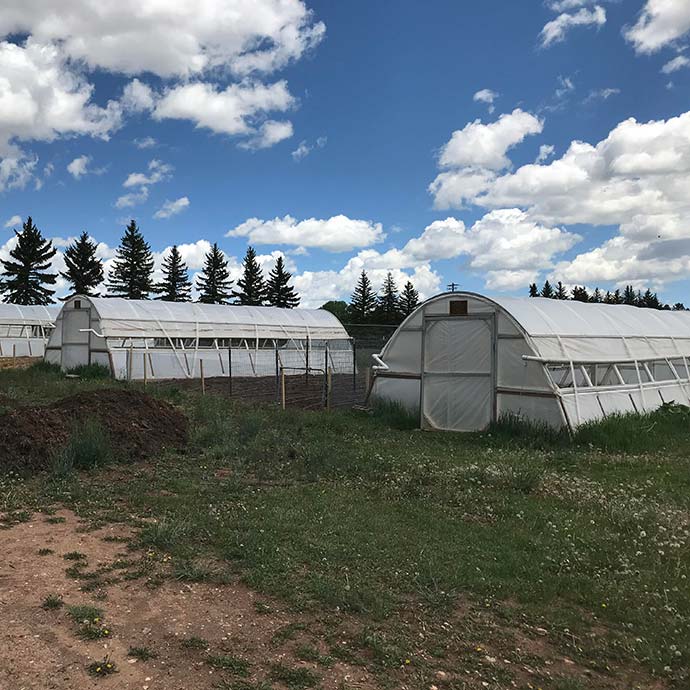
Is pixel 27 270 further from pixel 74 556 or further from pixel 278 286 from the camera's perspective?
pixel 74 556

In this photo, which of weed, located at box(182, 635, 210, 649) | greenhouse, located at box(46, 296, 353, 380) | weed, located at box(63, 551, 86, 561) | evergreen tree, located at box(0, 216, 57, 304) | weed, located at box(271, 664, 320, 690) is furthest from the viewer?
evergreen tree, located at box(0, 216, 57, 304)

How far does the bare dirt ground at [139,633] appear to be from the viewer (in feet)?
→ 11.9

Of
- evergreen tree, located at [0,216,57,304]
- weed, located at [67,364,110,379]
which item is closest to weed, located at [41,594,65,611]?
weed, located at [67,364,110,379]

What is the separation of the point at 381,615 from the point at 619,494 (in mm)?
4839

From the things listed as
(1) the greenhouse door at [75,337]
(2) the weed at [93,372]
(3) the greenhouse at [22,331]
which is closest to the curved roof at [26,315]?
(3) the greenhouse at [22,331]

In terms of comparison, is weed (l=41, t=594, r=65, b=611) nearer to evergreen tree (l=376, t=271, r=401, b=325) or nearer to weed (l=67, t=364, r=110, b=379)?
weed (l=67, t=364, r=110, b=379)

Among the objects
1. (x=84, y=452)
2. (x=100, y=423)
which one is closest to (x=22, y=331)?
(x=100, y=423)

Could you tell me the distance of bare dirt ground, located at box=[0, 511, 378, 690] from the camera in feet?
11.9

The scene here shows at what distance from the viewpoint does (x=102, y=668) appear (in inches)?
144

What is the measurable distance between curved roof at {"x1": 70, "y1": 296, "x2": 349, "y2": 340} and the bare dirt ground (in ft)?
63.2

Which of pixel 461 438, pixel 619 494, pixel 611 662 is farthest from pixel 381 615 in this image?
pixel 461 438

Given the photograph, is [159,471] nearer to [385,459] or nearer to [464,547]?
[385,459]

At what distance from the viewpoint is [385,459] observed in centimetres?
984

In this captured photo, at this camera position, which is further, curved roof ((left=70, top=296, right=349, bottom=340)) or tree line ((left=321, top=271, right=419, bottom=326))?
tree line ((left=321, top=271, right=419, bottom=326))
